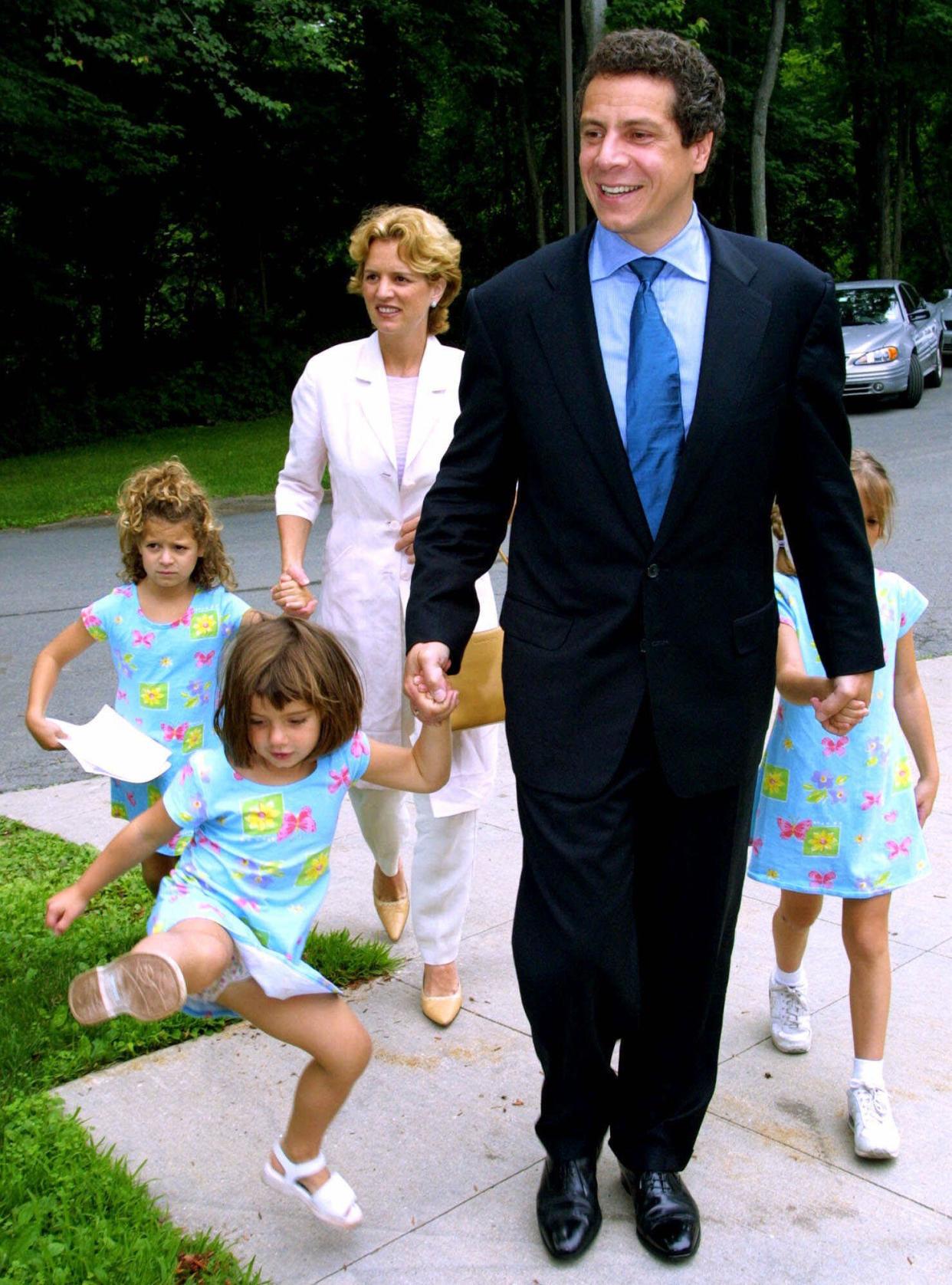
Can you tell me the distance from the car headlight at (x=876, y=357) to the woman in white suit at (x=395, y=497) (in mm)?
16349

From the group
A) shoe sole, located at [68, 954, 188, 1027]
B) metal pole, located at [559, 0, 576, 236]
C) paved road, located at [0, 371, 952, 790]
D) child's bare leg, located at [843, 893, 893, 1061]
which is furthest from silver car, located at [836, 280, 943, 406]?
shoe sole, located at [68, 954, 188, 1027]

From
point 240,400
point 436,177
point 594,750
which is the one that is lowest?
point 240,400

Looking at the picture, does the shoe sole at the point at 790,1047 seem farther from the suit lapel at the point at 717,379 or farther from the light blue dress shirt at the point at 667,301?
the light blue dress shirt at the point at 667,301

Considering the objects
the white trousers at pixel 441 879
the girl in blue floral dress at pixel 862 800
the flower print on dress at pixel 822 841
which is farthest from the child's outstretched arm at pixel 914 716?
the white trousers at pixel 441 879

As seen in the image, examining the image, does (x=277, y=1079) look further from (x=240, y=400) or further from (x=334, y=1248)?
(x=240, y=400)

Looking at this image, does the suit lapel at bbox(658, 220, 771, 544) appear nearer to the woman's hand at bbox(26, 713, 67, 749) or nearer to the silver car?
the woman's hand at bbox(26, 713, 67, 749)

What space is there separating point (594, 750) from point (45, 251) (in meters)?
22.6

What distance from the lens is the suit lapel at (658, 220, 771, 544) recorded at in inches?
101

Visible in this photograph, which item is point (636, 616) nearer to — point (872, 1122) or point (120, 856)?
point (120, 856)

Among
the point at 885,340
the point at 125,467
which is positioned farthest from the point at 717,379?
the point at 885,340

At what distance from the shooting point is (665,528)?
8.49ft

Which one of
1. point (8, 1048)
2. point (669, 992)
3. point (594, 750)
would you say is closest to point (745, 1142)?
point (669, 992)

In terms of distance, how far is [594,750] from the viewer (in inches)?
104

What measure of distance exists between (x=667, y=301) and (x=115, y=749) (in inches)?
68.6
